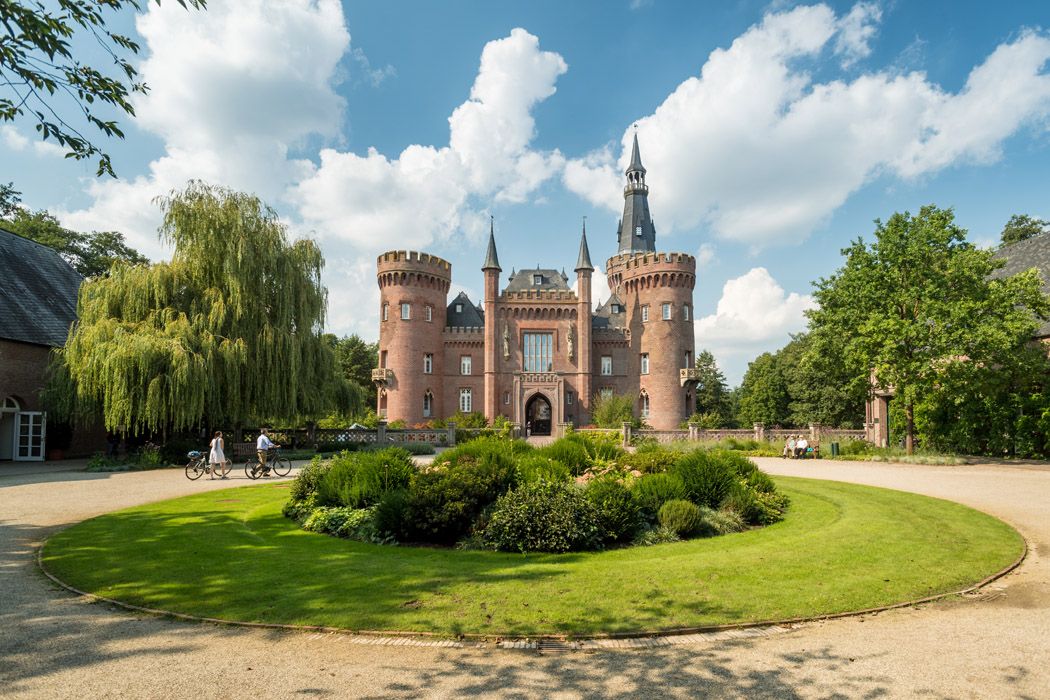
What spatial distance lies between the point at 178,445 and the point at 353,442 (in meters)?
8.46

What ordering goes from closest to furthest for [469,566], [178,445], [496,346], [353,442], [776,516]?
1. [469,566]
2. [776,516]
3. [178,445]
4. [353,442]
5. [496,346]

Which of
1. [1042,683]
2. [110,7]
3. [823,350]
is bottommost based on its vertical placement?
[1042,683]

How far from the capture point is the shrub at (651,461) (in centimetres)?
1227

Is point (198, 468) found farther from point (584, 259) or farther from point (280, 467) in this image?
point (584, 259)

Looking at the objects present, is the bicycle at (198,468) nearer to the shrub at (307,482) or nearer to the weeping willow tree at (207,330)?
the weeping willow tree at (207,330)

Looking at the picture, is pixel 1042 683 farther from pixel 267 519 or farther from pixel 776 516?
pixel 267 519

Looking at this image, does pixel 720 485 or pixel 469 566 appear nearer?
pixel 469 566

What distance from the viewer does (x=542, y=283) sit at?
4934 centimetres

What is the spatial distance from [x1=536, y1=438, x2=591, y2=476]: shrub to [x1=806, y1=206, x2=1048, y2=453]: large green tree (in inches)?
646

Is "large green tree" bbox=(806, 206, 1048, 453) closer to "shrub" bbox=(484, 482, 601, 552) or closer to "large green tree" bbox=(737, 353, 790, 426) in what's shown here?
"shrub" bbox=(484, 482, 601, 552)

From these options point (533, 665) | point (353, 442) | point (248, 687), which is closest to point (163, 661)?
point (248, 687)

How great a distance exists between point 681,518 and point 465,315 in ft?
133

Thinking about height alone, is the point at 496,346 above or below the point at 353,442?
above

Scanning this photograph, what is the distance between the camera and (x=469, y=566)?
7.68 metres
